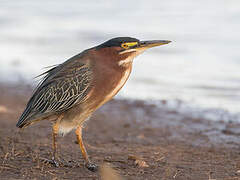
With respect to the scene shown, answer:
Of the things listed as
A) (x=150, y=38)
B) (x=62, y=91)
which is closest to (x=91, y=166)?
(x=62, y=91)

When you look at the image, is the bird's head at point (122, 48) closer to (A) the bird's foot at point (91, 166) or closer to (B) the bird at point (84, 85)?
(B) the bird at point (84, 85)

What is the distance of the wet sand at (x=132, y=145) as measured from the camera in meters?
6.58

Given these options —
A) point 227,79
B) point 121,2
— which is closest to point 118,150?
point 227,79

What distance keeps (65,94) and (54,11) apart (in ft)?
62.6

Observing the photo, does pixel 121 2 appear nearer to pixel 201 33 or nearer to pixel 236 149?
pixel 201 33

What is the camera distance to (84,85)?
6672 millimetres

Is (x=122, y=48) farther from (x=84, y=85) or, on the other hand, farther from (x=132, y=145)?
(x=132, y=145)

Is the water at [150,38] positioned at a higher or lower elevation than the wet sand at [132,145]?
higher

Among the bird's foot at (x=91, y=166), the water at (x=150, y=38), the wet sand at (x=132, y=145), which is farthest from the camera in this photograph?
the water at (x=150, y=38)

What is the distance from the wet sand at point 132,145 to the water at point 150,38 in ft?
3.46

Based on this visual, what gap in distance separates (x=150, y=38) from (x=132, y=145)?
871cm

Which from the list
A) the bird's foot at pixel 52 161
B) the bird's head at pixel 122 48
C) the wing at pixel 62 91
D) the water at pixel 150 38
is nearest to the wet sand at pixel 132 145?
the bird's foot at pixel 52 161

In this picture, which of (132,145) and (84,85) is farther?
(132,145)

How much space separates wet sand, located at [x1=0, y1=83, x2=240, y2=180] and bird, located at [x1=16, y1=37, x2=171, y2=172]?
0.44m
